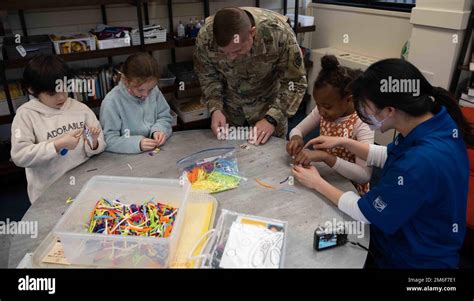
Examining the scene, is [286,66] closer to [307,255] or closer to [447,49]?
[307,255]

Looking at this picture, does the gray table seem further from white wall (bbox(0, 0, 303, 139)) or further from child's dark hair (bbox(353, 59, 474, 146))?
white wall (bbox(0, 0, 303, 139))

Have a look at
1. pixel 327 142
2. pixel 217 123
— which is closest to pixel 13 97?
pixel 217 123

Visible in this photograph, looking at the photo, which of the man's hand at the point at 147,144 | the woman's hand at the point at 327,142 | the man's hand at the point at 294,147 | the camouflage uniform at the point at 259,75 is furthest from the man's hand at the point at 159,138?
the woman's hand at the point at 327,142

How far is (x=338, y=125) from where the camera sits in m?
1.64

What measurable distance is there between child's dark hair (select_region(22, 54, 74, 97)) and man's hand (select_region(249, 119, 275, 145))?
2.87 feet

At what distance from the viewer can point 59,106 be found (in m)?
1.59

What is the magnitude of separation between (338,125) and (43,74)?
4.13 ft

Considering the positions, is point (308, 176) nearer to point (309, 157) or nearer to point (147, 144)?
point (309, 157)

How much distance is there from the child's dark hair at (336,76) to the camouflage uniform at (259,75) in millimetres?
353

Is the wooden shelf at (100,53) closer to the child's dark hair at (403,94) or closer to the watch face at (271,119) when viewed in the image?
the watch face at (271,119)

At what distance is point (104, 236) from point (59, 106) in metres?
0.84

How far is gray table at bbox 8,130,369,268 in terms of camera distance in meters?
1.06

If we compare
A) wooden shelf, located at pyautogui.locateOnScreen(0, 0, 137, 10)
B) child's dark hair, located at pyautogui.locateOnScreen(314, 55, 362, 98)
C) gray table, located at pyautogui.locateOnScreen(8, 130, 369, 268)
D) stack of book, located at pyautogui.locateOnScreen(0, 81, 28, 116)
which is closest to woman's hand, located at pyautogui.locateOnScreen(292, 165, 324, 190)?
gray table, located at pyautogui.locateOnScreen(8, 130, 369, 268)

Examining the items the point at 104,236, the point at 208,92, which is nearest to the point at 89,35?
A: the point at 208,92
